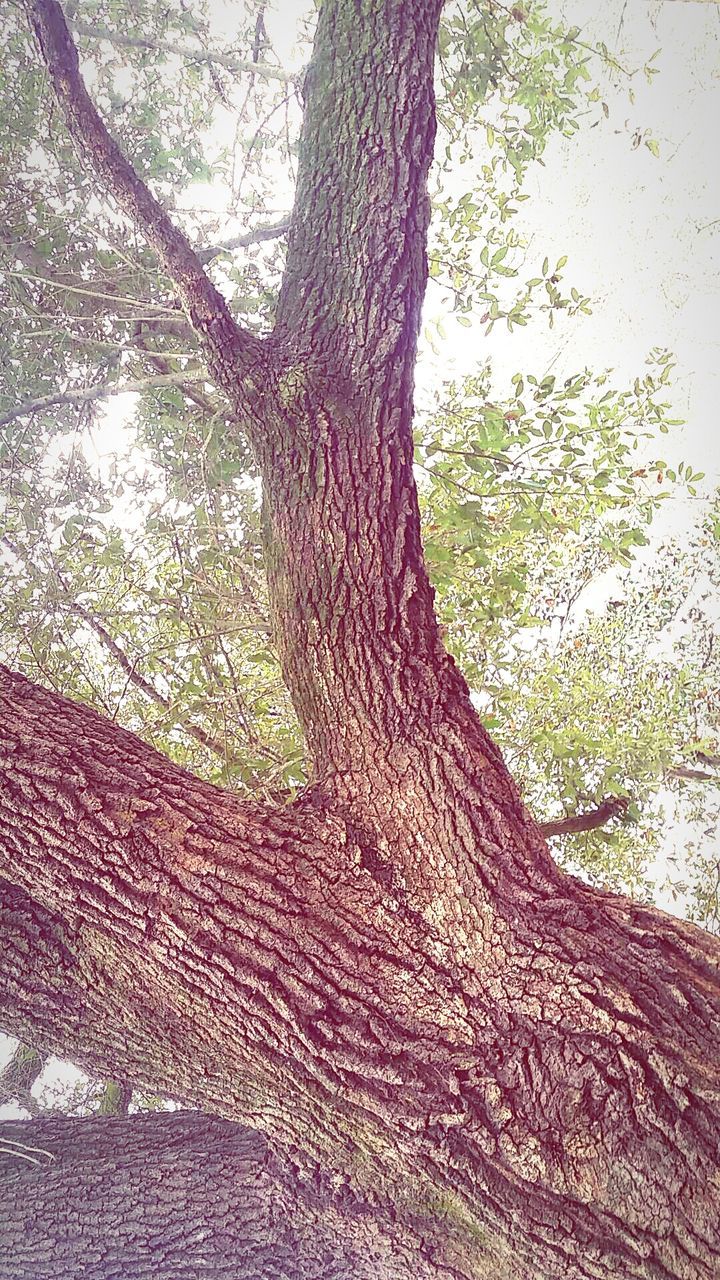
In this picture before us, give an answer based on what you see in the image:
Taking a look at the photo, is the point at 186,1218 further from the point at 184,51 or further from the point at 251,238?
the point at 184,51

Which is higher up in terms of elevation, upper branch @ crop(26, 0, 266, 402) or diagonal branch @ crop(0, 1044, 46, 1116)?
upper branch @ crop(26, 0, 266, 402)

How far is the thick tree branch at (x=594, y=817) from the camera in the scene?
3447 mm

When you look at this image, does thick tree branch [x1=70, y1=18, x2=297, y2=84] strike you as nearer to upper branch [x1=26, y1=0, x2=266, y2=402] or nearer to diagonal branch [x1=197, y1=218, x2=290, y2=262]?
diagonal branch [x1=197, y1=218, x2=290, y2=262]

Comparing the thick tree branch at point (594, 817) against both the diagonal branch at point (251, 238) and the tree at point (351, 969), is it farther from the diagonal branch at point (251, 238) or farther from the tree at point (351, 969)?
the diagonal branch at point (251, 238)

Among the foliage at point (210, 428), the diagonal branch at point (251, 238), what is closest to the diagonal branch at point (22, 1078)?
the foliage at point (210, 428)

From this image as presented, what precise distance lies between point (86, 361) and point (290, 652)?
6.55 feet

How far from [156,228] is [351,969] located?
66.9 inches

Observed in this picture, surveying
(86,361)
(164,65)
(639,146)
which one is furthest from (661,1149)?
(164,65)

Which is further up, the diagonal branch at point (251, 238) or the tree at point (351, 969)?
the diagonal branch at point (251, 238)

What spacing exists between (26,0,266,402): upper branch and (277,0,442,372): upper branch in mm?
168

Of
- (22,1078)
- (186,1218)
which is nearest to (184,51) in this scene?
(186,1218)

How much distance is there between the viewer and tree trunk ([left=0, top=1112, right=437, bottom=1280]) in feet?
5.39

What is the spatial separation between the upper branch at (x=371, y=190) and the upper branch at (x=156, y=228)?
168 mm

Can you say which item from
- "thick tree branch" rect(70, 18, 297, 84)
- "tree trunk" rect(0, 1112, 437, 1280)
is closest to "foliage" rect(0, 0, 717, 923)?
"thick tree branch" rect(70, 18, 297, 84)
